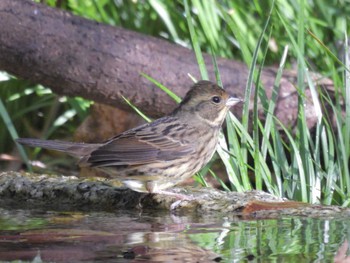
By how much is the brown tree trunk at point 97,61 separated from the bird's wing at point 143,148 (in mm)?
917

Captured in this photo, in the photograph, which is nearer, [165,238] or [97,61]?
[165,238]

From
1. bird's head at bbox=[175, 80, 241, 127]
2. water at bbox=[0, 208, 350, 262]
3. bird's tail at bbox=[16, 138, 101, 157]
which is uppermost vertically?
bird's head at bbox=[175, 80, 241, 127]

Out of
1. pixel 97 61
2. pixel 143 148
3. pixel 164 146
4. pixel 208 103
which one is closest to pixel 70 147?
pixel 143 148

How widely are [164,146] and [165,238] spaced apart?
1.83m

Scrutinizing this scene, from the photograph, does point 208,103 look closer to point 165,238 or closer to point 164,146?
point 164,146

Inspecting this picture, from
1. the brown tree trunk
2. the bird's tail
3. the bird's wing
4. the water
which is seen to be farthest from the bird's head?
the water

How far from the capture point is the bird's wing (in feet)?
17.1

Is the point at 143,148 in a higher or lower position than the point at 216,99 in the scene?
lower

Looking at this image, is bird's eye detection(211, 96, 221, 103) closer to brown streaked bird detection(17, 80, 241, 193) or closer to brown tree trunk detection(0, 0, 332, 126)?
brown streaked bird detection(17, 80, 241, 193)

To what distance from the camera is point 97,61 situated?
6.34m

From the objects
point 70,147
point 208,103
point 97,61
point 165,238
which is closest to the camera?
point 165,238

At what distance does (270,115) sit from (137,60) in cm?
136

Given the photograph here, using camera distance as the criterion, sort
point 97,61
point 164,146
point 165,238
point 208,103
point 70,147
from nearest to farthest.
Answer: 1. point 165,238
2. point 70,147
3. point 164,146
4. point 208,103
5. point 97,61

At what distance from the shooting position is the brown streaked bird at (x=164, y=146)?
5215 mm
